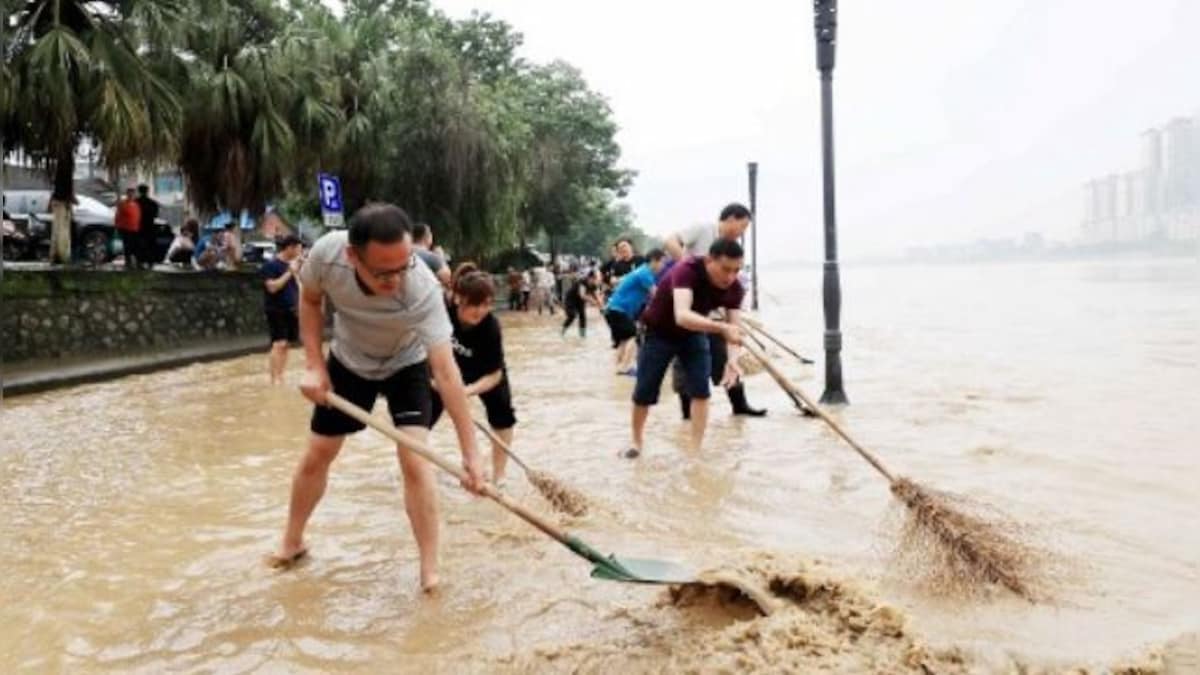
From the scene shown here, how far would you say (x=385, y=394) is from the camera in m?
4.14

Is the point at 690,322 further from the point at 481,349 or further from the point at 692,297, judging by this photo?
the point at 481,349

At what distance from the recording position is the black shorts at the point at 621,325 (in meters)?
10.6

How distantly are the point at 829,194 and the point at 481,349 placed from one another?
4.55 metres

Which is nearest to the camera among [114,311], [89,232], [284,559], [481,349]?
[284,559]

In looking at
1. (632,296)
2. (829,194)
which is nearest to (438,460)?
(829,194)

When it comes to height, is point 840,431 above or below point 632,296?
below

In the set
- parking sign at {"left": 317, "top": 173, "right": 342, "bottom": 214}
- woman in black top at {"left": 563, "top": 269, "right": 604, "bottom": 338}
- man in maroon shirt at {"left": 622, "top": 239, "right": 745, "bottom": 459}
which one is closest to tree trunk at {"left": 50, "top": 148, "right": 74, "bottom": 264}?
parking sign at {"left": 317, "top": 173, "right": 342, "bottom": 214}

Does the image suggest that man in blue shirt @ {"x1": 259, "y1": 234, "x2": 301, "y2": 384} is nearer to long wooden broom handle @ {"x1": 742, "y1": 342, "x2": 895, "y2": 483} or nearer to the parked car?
long wooden broom handle @ {"x1": 742, "y1": 342, "x2": 895, "y2": 483}

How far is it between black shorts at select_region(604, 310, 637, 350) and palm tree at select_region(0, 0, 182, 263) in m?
6.03

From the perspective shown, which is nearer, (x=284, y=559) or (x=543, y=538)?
(x=284, y=559)

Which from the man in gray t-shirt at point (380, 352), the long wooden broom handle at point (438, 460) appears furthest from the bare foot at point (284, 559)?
the long wooden broom handle at point (438, 460)

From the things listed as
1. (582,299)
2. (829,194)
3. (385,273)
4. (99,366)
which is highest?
(829,194)

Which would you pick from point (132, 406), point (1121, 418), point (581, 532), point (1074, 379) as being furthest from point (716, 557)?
point (1074, 379)

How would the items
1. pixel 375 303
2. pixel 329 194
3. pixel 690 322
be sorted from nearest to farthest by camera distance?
pixel 375 303, pixel 690 322, pixel 329 194
